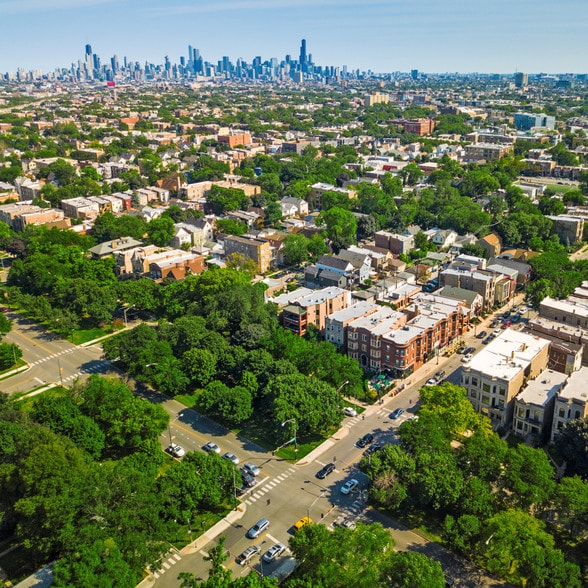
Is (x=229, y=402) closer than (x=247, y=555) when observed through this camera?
No

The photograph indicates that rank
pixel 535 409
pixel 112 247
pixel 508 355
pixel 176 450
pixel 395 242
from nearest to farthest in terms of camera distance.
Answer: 1. pixel 535 409
2. pixel 176 450
3. pixel 508 355
4. pixel 112 247
5. pixel 395 242

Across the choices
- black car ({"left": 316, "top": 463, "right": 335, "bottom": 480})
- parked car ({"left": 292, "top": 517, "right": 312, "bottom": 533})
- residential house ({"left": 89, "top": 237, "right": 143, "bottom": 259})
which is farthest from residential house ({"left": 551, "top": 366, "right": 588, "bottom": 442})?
residential house ({"left": 89, "top": 237, "right": 143, "bottom": 259})

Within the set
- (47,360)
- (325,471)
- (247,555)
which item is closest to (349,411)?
(325,471)

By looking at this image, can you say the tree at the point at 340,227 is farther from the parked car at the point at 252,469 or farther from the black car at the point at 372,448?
the parked car at the point at 252,469

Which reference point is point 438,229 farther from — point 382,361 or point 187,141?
point 187,141

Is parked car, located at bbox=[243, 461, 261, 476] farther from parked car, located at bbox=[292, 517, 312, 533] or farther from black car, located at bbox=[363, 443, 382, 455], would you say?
black car, located at bbox=[363, 443, 382, 455]

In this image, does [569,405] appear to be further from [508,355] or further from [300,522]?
[300,522]
